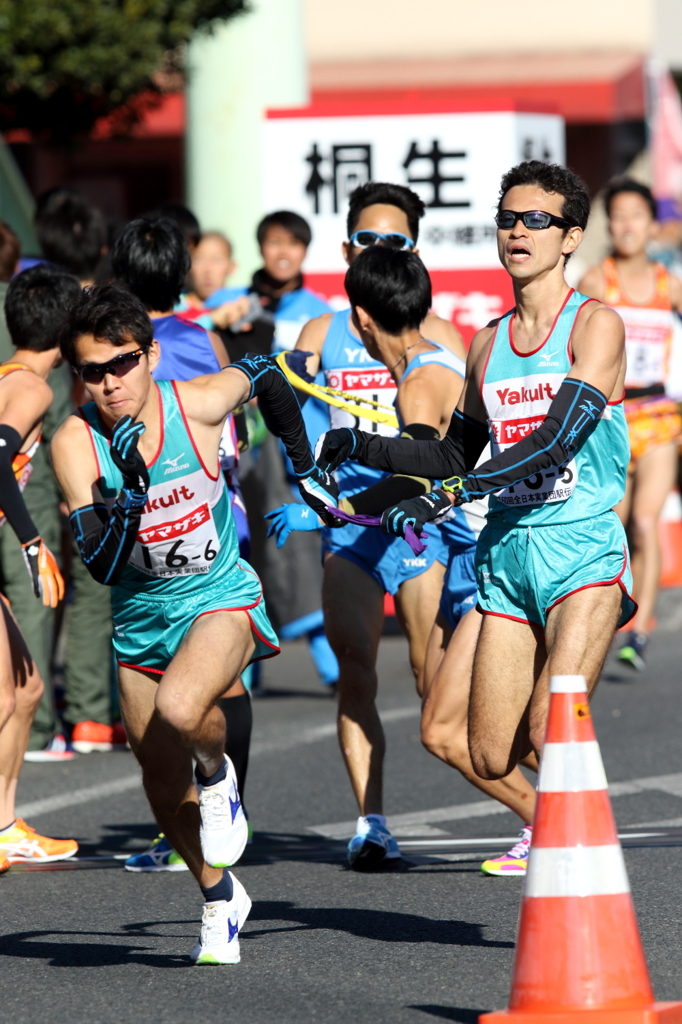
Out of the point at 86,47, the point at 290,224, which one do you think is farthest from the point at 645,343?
the point at 86,47

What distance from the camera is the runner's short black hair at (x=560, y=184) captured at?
15.3 ft

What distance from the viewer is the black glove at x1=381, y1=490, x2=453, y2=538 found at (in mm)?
4355

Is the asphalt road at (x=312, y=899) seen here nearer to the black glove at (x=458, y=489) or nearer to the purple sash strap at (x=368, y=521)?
the purple sash strap at (x=368, y=521)

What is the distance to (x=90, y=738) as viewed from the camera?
7.96 meters

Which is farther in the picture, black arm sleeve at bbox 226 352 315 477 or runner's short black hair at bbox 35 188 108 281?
runner's short black hair at bbox 35 188 108 281

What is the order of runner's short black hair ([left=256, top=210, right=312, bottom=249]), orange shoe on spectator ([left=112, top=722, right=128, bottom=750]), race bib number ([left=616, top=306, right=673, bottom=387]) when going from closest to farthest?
1. orange shoe on spectator ([left=112, top=722, right=128, bottom=750])
2. runner's short black hair ([left=256, top=210, right=312, bottom=249])
3. race bib number ([left=616, top=306, right=673, bottom=387])

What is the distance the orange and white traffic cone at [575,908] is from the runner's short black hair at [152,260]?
8.35 ft

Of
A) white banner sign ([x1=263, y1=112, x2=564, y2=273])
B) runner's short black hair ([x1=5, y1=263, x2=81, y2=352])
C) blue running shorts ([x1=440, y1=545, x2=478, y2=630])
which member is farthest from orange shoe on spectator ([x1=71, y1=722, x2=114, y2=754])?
white banner sign ([x1=263, y1=112, x2=564, y2=273])

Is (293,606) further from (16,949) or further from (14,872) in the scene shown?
(16,949)

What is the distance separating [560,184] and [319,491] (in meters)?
1.10

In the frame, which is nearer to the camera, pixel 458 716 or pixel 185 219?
pixel 458 716

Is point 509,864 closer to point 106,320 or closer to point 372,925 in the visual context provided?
point 372,925

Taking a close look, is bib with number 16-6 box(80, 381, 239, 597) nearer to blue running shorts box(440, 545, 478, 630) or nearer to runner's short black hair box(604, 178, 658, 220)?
blue running shorts box(440, 545, 478, 630)

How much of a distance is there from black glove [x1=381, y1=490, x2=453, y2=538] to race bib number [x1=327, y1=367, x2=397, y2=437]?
58.8 inches
